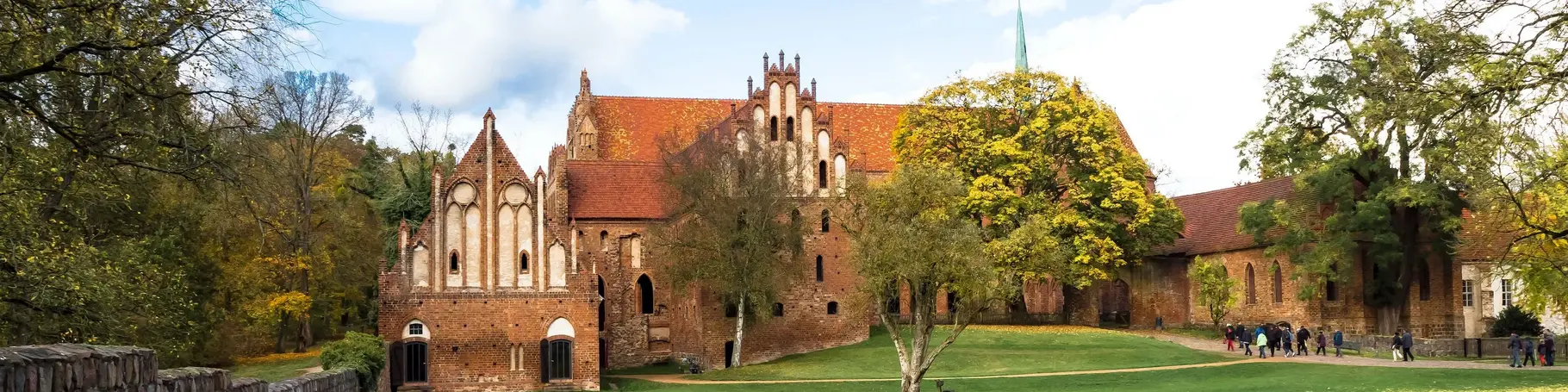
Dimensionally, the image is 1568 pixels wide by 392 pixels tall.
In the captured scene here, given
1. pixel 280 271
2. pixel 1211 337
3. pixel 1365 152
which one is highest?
pixel 1365 152

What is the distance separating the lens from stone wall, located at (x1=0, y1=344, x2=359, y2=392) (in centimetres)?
816

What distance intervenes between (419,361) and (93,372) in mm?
34121

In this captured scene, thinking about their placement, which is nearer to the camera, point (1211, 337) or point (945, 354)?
point (945, 354)

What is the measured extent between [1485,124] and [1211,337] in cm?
3777

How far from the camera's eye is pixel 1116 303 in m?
66.1

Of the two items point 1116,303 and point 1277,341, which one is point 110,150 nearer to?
point 1277,341

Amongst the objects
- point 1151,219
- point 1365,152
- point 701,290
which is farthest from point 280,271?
point 1365,152

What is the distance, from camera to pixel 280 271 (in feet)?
158

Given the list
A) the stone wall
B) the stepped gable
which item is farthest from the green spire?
the stone wall

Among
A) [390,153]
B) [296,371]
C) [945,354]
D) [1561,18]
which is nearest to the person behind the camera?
[1561,18]

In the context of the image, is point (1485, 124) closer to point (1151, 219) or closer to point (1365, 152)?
point (1365, 152)

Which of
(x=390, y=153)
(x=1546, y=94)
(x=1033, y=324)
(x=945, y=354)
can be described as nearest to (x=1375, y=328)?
(x=1033, y=324)

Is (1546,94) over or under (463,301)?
over

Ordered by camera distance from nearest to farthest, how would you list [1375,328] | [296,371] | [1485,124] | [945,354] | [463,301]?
1. [1485,124]
2. [296,371]
3. [463,301]
4. [945,354]
5. [1375,328]
